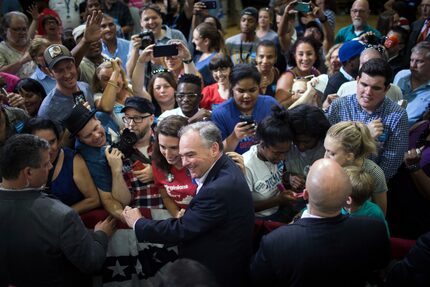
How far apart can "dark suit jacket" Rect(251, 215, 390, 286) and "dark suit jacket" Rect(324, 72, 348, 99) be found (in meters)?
2.02

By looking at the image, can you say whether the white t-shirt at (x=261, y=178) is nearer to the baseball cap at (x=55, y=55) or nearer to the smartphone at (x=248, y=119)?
the smartphone at (x=248, y=119)

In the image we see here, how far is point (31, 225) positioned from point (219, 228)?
88 cm

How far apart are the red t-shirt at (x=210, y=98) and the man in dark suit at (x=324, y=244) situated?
2.12 metres

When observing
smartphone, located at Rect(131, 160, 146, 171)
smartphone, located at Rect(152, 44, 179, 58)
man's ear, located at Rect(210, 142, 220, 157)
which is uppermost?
smartphone, located at Rect(152, 44, 179, 58)

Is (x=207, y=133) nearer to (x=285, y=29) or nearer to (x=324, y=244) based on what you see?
(x=324, y=244)

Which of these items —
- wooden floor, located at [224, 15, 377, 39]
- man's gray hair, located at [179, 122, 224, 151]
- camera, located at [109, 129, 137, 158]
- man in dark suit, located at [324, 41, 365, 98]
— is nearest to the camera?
man's gray hair, located at [179, 122, 224, 151]

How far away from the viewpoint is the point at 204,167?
7.98 feet

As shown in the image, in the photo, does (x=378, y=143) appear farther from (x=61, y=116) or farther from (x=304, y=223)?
(x=61, y=116)

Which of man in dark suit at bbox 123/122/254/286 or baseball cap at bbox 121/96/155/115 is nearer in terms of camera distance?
man in dark suit at bbox 123/122/254/286

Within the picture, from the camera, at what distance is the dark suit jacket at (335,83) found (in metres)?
4.04

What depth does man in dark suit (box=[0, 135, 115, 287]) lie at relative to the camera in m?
2.36

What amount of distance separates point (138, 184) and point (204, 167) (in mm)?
744

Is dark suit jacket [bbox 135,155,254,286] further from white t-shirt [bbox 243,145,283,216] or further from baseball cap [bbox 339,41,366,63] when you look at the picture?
baseball cap [bbox 339,41,366,63]

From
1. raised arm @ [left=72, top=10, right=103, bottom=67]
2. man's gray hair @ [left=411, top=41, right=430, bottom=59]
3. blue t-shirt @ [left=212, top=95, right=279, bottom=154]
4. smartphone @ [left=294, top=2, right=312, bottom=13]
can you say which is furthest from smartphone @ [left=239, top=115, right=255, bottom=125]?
smartphone @ [left=294, top=2, right=312, bottom=13]
